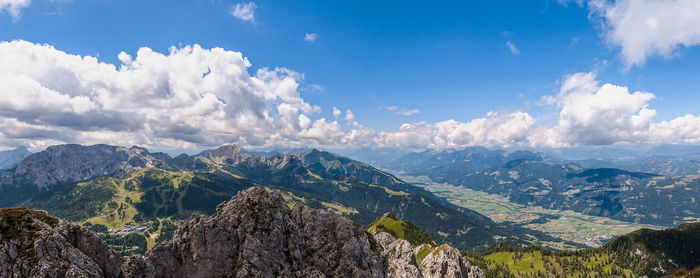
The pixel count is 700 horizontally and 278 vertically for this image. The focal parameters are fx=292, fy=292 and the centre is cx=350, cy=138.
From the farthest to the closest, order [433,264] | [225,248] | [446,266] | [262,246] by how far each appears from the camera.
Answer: [433,264] < [446,266] < [262,246] < [225,248]

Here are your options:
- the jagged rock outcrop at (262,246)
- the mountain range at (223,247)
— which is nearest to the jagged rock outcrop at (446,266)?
the mountain range at (223,247)

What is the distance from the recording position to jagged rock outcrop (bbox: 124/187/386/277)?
48.3 m

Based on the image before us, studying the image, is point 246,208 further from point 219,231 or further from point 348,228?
point 348,228

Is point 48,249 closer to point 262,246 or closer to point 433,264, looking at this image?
point 262,246

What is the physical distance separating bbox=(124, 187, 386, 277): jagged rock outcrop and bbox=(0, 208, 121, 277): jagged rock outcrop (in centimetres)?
497

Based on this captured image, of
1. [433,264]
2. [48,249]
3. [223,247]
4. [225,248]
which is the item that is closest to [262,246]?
[225,248]

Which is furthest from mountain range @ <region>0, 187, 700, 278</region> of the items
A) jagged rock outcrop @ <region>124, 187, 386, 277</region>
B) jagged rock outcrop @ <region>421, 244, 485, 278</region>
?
jagged rock outcrop @ <region>421, 244, 485, 278</region>

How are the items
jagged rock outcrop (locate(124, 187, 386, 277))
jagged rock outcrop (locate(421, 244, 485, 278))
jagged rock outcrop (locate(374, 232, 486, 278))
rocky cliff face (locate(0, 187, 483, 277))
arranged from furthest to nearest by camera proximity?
jagged rock outcrop (locate(421, 244, 485, 278))
jagged rock outcrop (locate(374, 232, 486, 278))
jagged rock outcrop (locate(124, 187, 386, 277))
rocky cliff face (locate(0, 187, 483, 277))

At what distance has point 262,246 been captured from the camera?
50625 mm

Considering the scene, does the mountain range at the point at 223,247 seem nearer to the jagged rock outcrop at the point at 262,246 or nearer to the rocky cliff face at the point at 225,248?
the rocky cliff face at the point at 225,248

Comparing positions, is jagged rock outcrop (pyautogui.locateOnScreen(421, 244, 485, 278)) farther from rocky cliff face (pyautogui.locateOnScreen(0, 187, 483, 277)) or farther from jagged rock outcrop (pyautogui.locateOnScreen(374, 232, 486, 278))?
rocky cliff face (pyautogui.locateOnScreen(0, 187, 483, 277))

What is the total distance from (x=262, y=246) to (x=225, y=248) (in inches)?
241

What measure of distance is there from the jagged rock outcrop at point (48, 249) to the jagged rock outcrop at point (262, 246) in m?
4.97

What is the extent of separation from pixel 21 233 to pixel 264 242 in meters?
33.3
